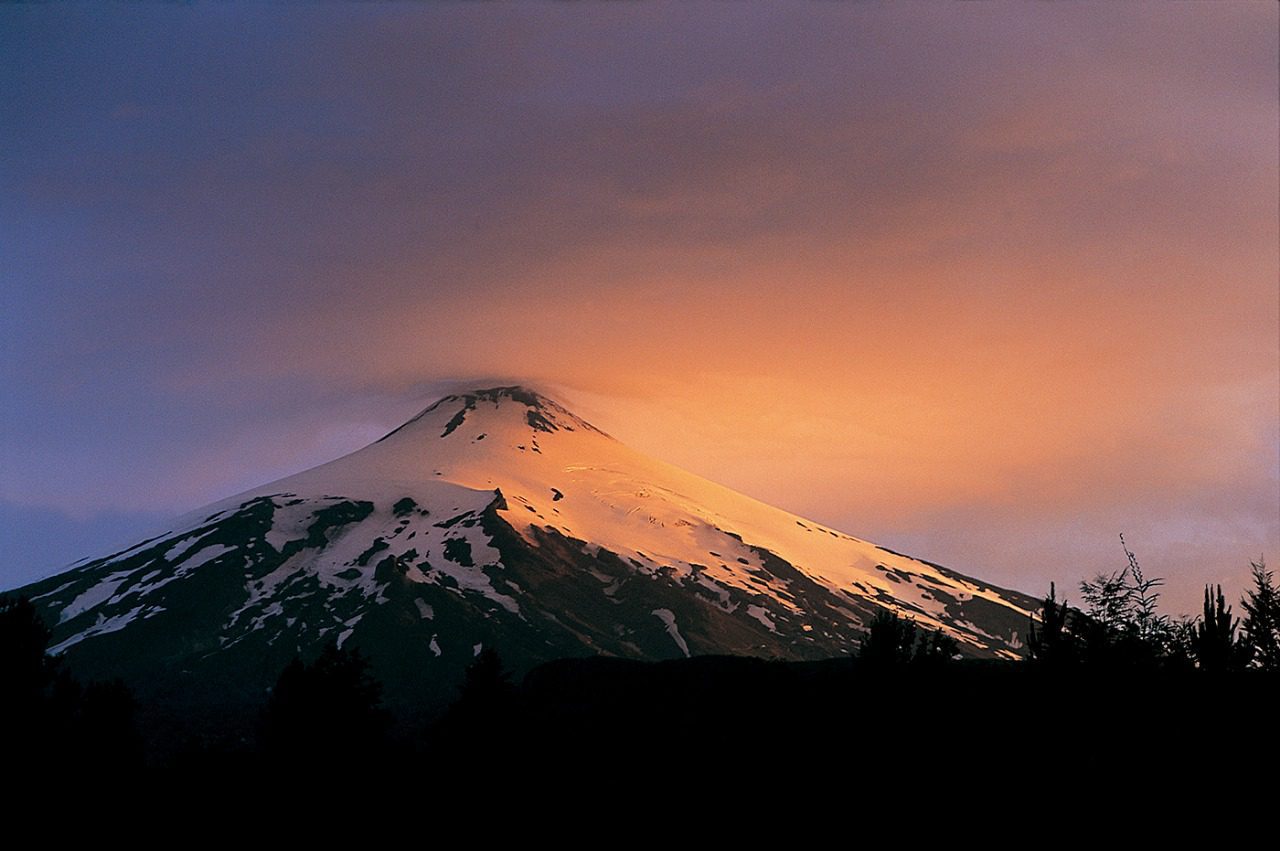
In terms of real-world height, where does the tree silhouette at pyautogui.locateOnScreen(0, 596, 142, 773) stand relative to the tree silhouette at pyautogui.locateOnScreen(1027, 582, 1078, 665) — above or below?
below

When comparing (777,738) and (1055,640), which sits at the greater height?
(1055,640)

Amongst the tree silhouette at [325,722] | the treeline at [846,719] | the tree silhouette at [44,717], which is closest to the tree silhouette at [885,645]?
the treeline at [846,719]

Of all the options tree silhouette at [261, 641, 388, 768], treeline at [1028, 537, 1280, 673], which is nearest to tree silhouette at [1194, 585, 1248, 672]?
treeline at [1028, 537, 1280, 673]

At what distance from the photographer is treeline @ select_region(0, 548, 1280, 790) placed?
53.1 metres

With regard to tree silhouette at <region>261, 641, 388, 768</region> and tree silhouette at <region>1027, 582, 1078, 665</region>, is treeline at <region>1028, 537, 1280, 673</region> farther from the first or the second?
tree silhouette at <region>261, 641, 388, 768</region>

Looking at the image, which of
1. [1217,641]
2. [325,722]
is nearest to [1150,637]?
[1217,641]

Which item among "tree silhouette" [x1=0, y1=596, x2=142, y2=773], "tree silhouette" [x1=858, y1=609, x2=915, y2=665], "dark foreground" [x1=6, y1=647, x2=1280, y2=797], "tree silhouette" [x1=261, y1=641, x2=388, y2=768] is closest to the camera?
"dark foreground" [x1=6, y1=647, x2=1280, y2=797]

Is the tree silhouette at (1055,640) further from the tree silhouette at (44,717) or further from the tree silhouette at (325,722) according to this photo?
the tree silhouette at (44,717)

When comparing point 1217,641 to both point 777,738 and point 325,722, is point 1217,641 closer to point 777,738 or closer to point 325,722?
point 777,738

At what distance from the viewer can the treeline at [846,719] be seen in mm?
53094

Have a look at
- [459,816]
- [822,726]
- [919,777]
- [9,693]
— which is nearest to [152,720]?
[9,693]

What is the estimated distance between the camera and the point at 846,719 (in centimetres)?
6669

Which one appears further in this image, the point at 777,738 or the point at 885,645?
the point at 777,738

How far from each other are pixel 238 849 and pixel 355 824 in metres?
6.06
